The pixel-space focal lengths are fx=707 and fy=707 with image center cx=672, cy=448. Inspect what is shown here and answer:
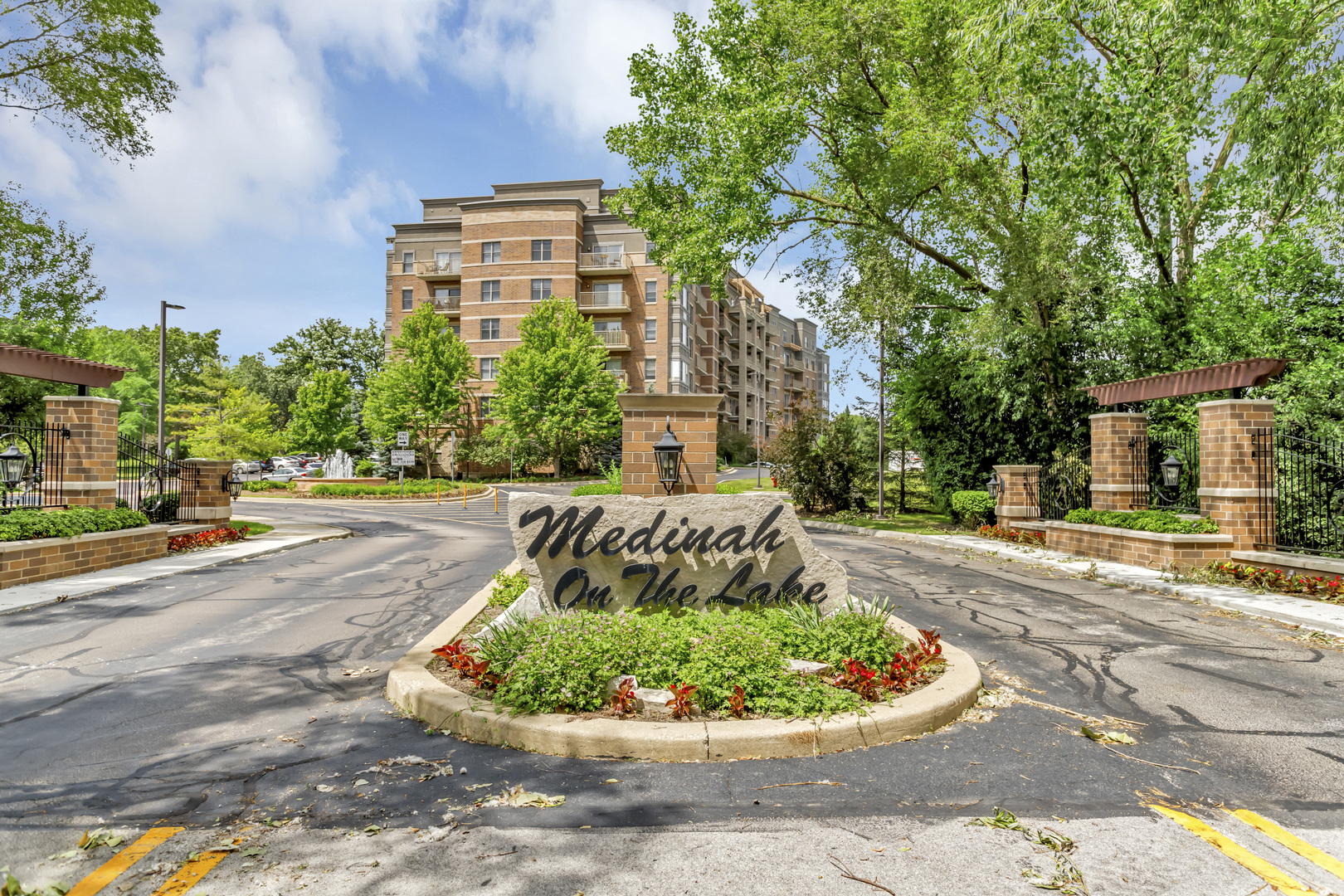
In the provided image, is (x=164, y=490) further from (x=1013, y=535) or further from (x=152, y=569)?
(x=1013, y=535)

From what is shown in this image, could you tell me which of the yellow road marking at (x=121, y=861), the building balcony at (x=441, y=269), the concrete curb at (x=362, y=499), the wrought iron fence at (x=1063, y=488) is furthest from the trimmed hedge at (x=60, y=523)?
the building balcony at (x=441, y=269)

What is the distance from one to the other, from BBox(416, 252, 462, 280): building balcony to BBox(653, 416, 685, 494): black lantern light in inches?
1940

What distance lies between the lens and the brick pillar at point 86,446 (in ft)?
39.8

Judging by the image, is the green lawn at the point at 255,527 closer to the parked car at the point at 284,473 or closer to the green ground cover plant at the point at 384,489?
the green ground cover plant at the point at 384,489

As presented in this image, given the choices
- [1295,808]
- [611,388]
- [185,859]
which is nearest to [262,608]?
[185,859]

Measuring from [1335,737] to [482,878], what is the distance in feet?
17.4

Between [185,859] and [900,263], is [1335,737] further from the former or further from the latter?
[900,263]

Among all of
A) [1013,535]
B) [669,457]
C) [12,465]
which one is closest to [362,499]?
[12,465]

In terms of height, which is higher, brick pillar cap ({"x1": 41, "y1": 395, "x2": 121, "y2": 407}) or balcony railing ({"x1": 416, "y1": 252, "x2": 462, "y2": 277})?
balcony railing ({"x1": 416, "y1": 252, "x2": 462, "y2": 277})

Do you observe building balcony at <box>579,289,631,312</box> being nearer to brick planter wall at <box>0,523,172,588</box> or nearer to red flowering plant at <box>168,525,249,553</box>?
red flowering plant at <box>168,525,249,553</box>

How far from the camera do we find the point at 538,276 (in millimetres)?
49875

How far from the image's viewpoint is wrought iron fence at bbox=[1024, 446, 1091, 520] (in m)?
16.9

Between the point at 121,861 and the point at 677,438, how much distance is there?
5375mm

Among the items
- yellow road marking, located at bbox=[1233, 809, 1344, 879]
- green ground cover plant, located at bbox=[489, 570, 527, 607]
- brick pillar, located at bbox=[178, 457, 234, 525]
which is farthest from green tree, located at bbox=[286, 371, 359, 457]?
yellow road marking, located at bbox=[1233, 809, 1344, 879]
